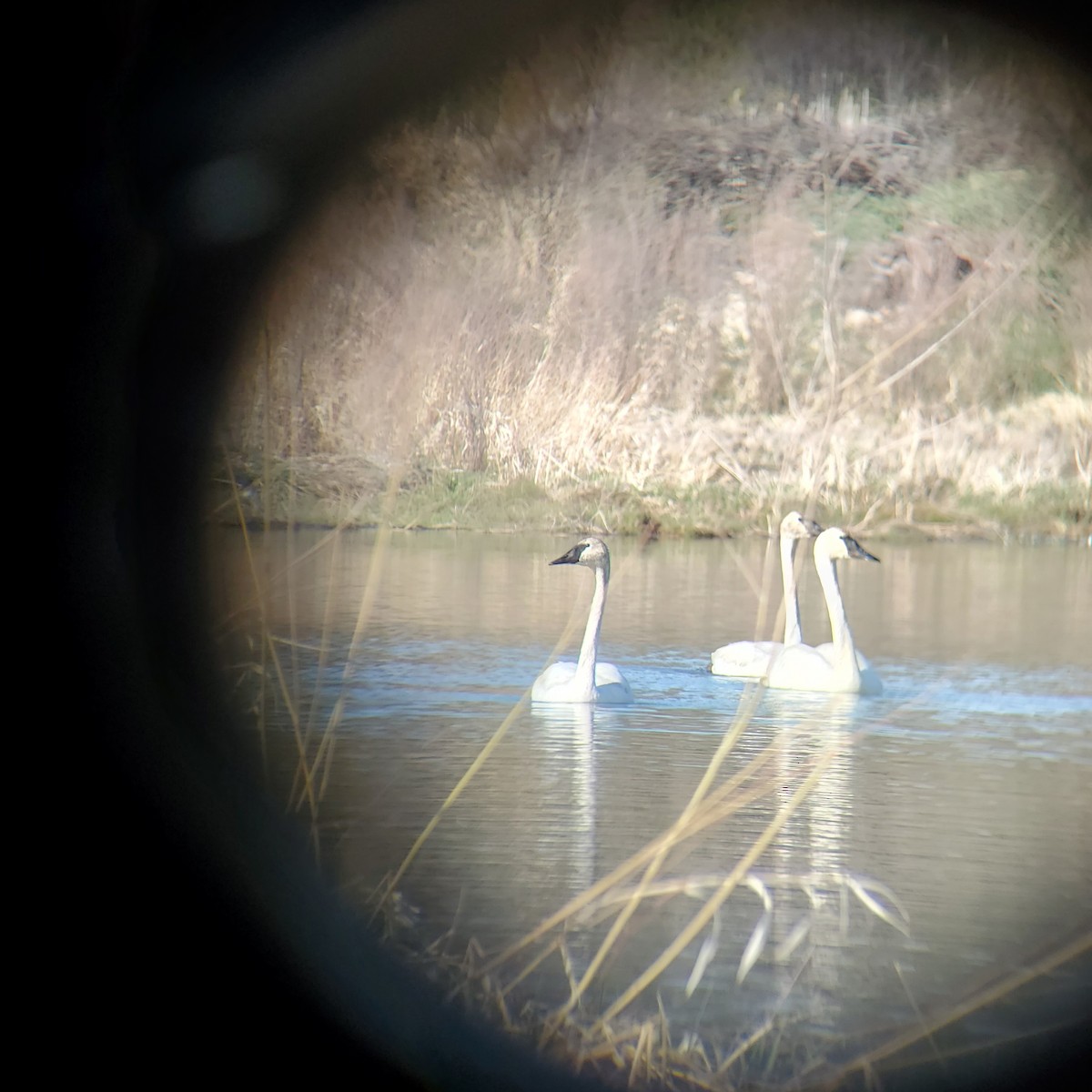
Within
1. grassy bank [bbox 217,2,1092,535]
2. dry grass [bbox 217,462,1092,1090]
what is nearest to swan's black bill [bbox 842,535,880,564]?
grassy bank [bbox 217,2,1092,535]

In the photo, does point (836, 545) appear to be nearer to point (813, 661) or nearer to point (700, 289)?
point (813, 661)

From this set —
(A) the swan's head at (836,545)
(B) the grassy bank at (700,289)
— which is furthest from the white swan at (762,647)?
(B) the grassy bank at (700,289)

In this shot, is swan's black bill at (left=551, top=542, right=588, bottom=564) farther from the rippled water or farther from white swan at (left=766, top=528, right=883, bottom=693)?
white swan at (left=766, top=528, right=883, bottom=693)

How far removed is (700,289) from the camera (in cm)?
1406

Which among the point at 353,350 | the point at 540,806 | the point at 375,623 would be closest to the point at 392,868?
the point at 540,806

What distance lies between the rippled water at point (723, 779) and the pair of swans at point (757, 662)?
7 cm

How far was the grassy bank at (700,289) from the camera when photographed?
11.8 meters

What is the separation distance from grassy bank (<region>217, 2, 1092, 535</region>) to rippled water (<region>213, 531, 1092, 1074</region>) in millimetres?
2319

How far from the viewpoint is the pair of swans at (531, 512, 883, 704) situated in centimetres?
623

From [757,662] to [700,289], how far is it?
26.1ft

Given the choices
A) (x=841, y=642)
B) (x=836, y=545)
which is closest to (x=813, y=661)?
(x=841, y=642)

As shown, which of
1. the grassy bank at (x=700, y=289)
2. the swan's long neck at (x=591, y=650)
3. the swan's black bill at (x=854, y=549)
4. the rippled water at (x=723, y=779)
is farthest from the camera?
the grassy bank at (x=700, y=289)

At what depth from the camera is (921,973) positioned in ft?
11.2

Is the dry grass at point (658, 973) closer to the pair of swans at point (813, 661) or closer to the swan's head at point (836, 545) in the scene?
the pair of swans at point (813, 661)
